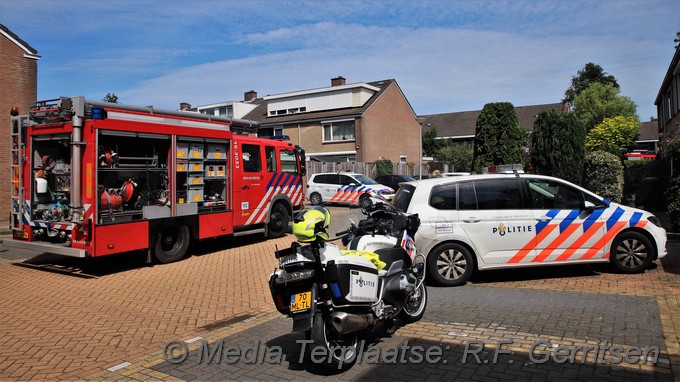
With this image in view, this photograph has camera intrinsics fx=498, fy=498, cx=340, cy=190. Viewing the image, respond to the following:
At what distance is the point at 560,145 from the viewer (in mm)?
15227

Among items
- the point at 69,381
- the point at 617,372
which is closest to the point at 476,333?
the point at 617,372

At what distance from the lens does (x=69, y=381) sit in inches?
179

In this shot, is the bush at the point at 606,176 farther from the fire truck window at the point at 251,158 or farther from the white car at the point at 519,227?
the fire truck window at the point at 251,158

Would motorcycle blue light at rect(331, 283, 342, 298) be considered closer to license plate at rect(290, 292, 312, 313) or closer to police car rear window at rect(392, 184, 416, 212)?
license plate at rect(290, 292, 312, 313)

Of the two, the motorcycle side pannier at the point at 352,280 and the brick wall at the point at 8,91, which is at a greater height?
the brick wall at the point at 8,91

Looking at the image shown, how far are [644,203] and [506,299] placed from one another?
13084mm

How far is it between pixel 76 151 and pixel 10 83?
920 centimetres

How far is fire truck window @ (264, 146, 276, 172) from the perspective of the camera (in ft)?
43.4

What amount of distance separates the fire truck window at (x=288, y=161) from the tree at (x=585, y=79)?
6318 cm

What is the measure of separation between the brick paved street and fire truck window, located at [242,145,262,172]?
11.6 feet

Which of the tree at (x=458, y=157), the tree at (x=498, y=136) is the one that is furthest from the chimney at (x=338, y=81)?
the tree at (x=498, y=136)

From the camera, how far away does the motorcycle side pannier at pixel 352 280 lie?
4602 millimetres

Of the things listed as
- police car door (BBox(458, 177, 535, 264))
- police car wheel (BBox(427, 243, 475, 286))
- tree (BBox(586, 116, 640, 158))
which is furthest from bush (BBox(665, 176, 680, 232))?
tree (BBox(586, 116, 640, 158))

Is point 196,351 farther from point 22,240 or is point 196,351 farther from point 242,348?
point 22,240
